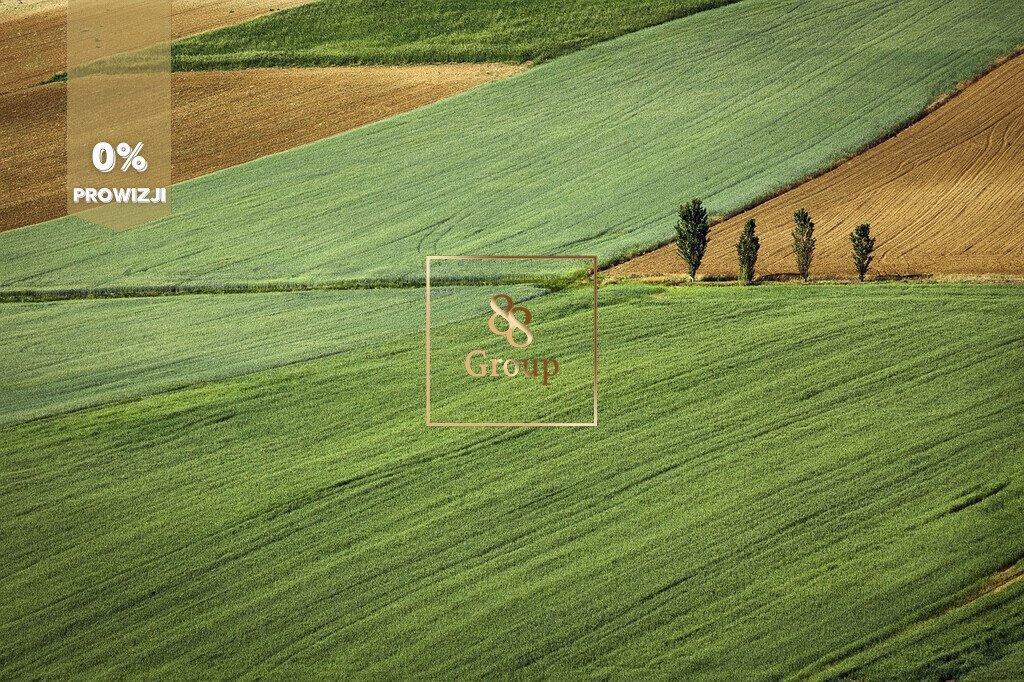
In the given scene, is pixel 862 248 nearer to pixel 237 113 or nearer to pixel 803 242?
pixel 803 242

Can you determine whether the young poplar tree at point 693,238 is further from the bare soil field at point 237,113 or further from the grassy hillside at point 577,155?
the bare soil field at point 237,113

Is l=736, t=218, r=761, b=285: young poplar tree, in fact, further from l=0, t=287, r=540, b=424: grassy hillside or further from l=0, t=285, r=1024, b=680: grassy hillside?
l=0, t=287, r=540, b=424: grassy hillside

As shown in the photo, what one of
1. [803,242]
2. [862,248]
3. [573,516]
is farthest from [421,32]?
[573,516]

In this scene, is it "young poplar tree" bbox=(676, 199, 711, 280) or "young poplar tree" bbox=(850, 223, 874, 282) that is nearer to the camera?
"young poplar tree" bbox=(850, 223, 874, 282)

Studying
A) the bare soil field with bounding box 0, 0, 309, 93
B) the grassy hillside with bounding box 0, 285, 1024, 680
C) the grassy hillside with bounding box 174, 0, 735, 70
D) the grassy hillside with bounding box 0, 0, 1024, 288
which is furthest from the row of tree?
the bare soil field with bounding box 0, 0, 309, 93

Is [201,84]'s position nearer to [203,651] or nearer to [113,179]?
[113,179]

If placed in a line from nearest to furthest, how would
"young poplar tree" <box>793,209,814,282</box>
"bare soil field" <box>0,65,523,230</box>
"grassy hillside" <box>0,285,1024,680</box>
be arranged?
"grassy hillside" <box>0,285,1024,680</box>
"young poplar tree" <box>793,209,814,282</box>
"bare soil field" <box>0,65,523,230</box>
